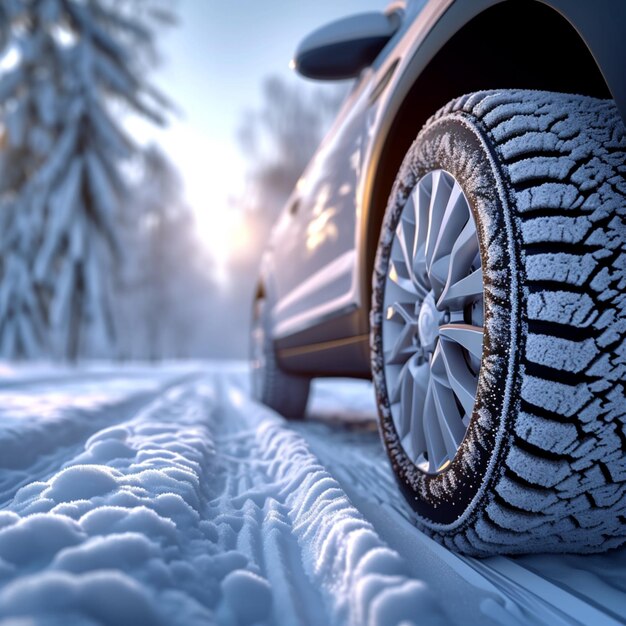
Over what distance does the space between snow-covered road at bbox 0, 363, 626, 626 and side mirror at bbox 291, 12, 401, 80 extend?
1.49 metres

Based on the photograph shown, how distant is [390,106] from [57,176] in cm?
1020

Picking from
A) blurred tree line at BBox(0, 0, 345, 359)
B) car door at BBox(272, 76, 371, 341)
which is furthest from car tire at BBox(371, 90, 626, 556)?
blurred tree line at BBox(0, 0, 345, 359)

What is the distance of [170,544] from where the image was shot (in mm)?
846

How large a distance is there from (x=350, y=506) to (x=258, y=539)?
0.21m

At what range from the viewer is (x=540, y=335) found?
817mm

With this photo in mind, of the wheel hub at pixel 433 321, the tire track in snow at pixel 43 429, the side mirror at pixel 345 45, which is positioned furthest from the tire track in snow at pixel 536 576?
the side mirror at pixel 345 45

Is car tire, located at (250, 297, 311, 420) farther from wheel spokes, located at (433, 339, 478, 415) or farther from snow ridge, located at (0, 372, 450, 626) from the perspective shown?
wheel spokes, located at (433, 339, 478, 415)

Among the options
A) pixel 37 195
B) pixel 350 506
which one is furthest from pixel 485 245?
pixel 37 195

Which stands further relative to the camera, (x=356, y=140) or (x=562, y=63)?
(x=356, y=140)

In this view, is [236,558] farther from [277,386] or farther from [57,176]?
[57,176]

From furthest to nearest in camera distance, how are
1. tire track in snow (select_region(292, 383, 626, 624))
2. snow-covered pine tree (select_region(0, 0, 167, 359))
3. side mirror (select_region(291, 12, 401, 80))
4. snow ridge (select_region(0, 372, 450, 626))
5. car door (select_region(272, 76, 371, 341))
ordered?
snow-covered pine tree (select_region(0, 0, 167, 359)) < car door (select_region(272, 76, 371, 341)) < side mirror (select_region(291, 12, 401, 80)) < tire track in snow (select_region(292, 383, 626, 624)) < snow ridge (select_region(0, 372, 450, 626))

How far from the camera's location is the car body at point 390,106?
948 millimetres

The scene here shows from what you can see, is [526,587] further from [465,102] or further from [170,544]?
[465,102]

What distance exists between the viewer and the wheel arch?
98cm
